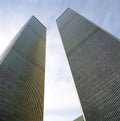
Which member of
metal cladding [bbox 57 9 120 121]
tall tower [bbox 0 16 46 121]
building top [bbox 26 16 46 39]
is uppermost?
metal cladding [bbox 57 9 120 121]

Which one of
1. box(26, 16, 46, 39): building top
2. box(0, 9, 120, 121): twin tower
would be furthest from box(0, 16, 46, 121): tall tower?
box(26, 16, 46, 39): building top

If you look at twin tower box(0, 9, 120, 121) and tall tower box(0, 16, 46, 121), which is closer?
twin tower box(0, 9, 120, 121)

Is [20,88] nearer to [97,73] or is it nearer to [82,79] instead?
[82,79]

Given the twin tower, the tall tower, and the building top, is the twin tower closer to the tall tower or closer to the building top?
the tall tower

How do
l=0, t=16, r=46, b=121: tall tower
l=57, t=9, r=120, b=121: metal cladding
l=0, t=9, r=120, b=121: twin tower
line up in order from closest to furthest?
1. l=57, t=9, r=120, b=121: metal cladding
2. l=0, t=9, r=120, b=121: twin tower
3. l=0, t=16, r=46, b=121: tall tower

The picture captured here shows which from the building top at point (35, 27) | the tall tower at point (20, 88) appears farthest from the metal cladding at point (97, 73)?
the building top at point (35, 27)

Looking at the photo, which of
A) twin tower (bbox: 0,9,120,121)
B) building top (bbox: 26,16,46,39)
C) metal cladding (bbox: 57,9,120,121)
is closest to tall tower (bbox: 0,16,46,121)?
twin tower (bbox: 0,9,120,121)

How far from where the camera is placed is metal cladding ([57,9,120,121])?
10.7m

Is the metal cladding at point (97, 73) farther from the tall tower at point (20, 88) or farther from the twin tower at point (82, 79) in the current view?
the tall tower at point (20, 88)

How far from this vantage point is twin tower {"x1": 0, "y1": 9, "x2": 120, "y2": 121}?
1108 cm

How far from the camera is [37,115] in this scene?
46.0 ft

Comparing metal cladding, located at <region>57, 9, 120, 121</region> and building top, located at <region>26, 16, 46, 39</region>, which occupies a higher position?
metal cladding, located at <region>57, 9, 120, 121</region>

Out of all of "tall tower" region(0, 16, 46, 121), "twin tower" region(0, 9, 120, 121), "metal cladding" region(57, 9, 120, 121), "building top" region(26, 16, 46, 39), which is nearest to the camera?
"metal cladding" region(57, 9, 120, 121)

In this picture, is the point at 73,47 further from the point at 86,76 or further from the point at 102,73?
the point at 102,73
